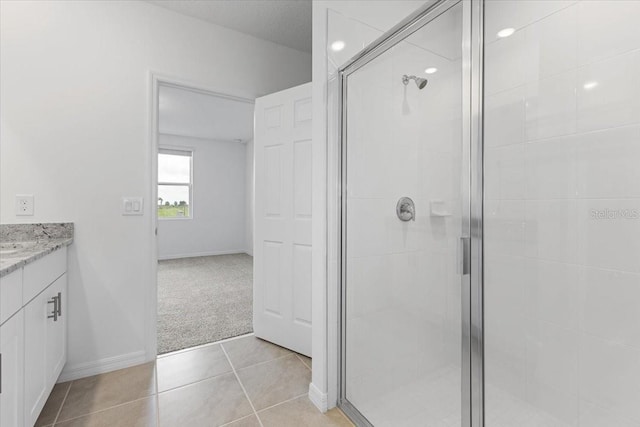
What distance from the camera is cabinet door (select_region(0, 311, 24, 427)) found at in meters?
1.05

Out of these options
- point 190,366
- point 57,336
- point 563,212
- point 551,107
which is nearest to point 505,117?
point 551,107

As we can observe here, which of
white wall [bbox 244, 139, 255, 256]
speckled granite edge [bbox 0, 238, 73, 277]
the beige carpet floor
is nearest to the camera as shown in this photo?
speckled granite edge [bbox 0, 238, 73, 277]

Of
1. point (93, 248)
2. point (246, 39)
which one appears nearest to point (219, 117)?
point (246, 39)

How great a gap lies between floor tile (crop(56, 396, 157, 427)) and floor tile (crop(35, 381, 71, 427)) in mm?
89

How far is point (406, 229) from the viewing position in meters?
1.41

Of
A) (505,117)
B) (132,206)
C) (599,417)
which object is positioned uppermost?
(505,117)

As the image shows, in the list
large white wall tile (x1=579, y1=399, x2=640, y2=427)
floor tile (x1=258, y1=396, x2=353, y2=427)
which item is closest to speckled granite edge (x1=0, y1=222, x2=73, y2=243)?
floor tile (x1=258, y1=396, x2=353, y2=427)

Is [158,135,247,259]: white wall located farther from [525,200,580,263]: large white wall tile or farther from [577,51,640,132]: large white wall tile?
[577,51,640,132]: large white wall tile

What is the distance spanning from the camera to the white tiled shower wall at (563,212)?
0.98m

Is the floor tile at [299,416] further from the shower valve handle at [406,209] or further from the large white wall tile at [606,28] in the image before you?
the large white wall tile at [606,28]

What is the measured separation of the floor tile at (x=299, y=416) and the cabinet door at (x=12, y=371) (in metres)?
0.99

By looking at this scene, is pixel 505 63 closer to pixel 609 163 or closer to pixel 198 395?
pixel 609 163

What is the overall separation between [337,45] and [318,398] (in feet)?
6.26

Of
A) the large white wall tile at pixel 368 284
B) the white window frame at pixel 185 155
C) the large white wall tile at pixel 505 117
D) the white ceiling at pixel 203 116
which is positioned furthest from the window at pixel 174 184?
the large white wall tile at pixel 505 117
